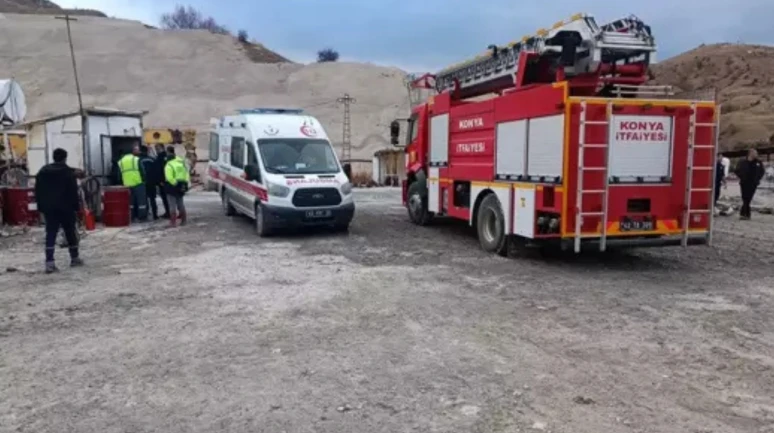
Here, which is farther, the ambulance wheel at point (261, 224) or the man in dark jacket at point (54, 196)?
the ambulance wheel at point (261, 224)

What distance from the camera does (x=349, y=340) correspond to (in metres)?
6.27

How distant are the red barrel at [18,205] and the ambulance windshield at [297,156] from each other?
557 centimetres

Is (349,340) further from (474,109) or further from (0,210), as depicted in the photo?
(0,210)

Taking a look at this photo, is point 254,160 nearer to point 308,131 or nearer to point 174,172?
point 308,131

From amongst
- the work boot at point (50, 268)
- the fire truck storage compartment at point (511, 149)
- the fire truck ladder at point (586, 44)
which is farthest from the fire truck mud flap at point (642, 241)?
the work boot at point (50, 268)

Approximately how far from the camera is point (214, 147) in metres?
17.9

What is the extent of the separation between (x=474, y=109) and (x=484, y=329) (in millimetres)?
6184

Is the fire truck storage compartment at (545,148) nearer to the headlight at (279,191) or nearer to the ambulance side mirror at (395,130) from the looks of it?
Answer: the headlight at (279,191)

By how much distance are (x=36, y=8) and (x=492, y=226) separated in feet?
392

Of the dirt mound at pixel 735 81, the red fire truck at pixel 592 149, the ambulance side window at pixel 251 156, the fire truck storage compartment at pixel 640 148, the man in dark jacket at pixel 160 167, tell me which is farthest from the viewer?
the dirt mound at pixel 735 81

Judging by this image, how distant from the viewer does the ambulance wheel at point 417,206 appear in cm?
1533

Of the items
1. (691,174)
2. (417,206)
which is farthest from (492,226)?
(417,206)

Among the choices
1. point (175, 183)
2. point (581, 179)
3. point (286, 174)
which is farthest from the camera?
point (175, 183)

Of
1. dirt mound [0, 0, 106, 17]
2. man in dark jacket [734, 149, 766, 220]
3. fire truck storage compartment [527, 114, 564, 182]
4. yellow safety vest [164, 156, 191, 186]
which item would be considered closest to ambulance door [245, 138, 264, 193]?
yellow safety vest [164, 156, 191, 186]
